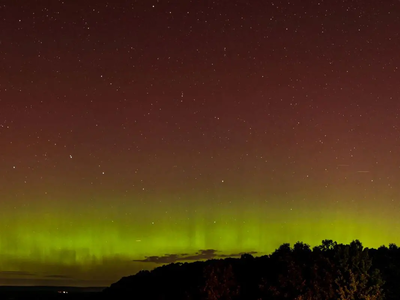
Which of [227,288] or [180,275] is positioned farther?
[180,275]

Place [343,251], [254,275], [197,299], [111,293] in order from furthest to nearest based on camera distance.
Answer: [111,293]
[254,275]
[343,251]
[197,299]

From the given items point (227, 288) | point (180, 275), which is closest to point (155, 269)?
point (180, 275)

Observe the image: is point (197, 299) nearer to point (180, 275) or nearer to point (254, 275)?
point (254, 275)

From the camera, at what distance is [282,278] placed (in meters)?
27.8

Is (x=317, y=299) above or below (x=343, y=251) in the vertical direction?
below

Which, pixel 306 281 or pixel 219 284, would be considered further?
pixel 306 281

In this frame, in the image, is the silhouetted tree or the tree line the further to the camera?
the tree line

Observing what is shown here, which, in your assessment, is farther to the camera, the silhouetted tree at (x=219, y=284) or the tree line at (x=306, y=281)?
the tree line at (x=306, y=281)

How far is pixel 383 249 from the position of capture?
45344 mm

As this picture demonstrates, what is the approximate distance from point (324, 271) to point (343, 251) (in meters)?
1.38

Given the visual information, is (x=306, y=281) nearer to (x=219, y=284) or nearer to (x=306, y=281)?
(x=306, y=281)

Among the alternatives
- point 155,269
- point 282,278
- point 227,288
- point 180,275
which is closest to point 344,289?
point 282,278

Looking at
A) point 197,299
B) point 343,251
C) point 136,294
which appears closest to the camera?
point 197,299

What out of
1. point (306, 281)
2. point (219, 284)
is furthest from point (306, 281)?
point (219, 284)
